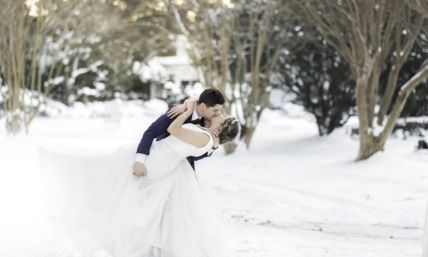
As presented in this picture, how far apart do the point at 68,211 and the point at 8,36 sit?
12.0 metres

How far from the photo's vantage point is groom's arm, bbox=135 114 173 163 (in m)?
4.61

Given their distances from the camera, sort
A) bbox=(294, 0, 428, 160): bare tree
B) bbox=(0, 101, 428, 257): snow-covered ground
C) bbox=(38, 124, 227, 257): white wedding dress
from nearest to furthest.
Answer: bbox=(38, 124, 227, 257): white wedding dress → bbox=(0, 101, 428, 257): snow-covered ground → bbox=(294, 0, 428, 160): bare tree

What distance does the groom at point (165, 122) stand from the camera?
4500 mm

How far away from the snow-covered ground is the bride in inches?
15.0

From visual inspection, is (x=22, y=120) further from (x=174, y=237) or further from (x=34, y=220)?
(x=174, y=237)

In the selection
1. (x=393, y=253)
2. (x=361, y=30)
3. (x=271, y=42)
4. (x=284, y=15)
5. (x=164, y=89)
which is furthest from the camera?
(x=164, y=89)

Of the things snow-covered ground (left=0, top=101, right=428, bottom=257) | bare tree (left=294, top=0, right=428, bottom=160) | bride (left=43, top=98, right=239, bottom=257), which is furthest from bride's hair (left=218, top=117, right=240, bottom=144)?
bare tree (left=294, top=0, right=428, bottom=160)

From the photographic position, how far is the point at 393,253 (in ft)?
18.8

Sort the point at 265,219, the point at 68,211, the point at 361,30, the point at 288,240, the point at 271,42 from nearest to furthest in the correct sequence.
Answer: the point at 68,211, the point at 288,240, the point at 265,219, the point at 361,30, the point at 271,42

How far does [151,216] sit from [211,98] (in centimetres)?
102

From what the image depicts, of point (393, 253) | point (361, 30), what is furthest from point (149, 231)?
point (361, 30)

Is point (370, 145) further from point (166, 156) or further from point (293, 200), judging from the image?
point (166, 156)

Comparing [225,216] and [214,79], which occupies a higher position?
[214,79]

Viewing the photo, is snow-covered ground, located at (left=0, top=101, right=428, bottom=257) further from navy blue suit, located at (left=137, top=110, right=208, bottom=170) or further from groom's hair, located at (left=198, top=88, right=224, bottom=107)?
groom's hair, located at (left=198, top=88, right=224, bottom=107)
